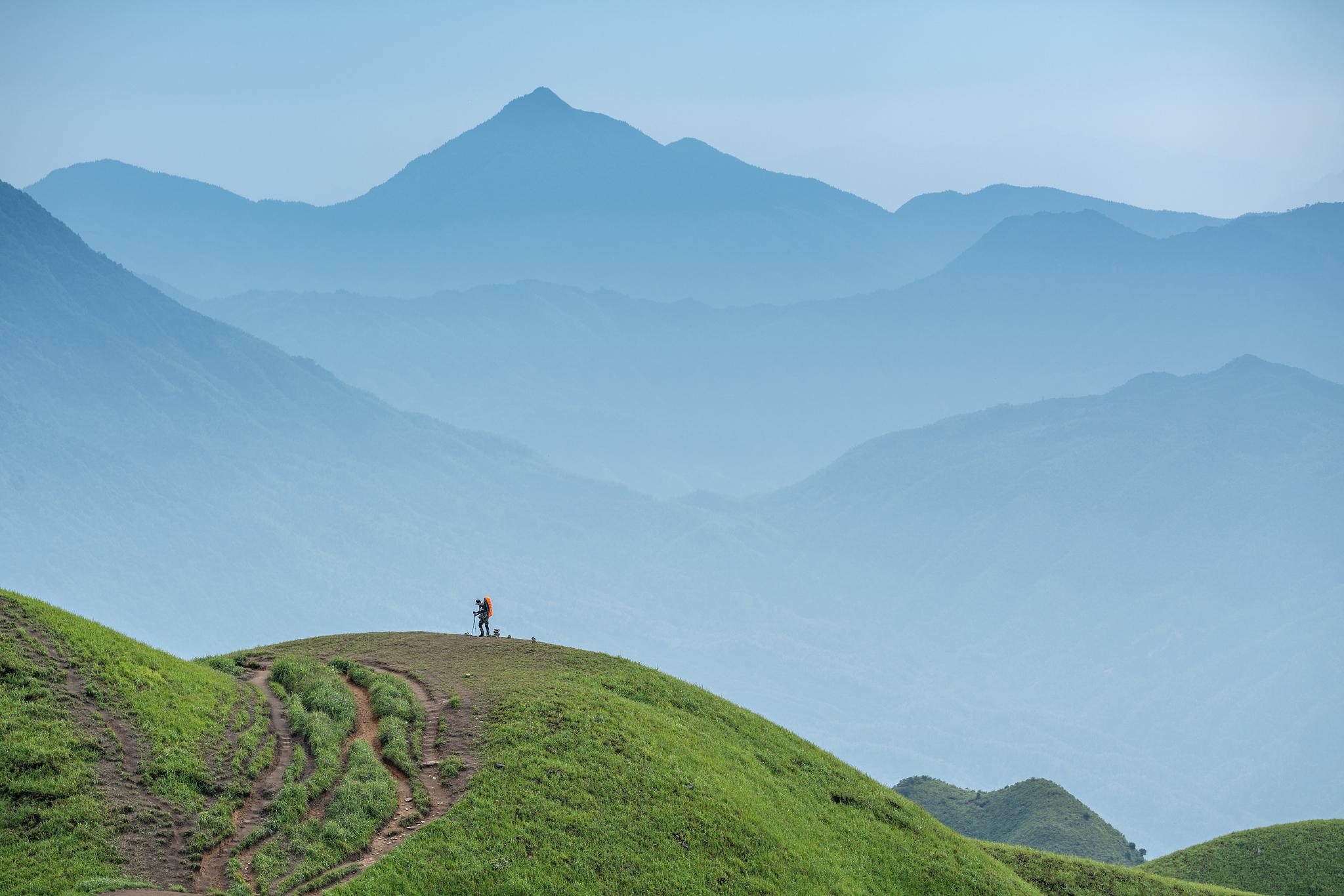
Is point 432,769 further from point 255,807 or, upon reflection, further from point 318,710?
point 255,807

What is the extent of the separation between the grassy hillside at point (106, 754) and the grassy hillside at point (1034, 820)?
79843 mm

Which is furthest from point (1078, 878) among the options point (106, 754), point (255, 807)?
point (106, 754)

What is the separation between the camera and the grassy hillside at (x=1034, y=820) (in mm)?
99688

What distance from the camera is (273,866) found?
2416 cm

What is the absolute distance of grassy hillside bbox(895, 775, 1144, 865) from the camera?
9969 cm

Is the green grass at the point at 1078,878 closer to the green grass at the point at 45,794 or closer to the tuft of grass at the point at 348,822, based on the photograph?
the tuft of grass at the point at 348,822

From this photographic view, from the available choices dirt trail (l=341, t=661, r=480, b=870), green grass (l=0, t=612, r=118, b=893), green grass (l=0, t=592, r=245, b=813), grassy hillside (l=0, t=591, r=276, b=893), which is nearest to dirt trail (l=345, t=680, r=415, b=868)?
dirt trail (l=341, t=661, r=480, b=870)

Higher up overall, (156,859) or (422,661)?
(422,661)

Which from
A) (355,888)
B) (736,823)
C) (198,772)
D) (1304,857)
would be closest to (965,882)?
(736,823)

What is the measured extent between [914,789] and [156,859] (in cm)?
12477

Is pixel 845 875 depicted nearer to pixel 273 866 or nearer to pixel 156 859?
pixel 273 866

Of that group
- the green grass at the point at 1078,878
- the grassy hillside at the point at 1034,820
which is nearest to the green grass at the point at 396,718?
the green grass at the point at 1078,878

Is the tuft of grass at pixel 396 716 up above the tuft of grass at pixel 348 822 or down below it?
above

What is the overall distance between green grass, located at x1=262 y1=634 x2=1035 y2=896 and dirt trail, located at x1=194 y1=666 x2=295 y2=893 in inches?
123
